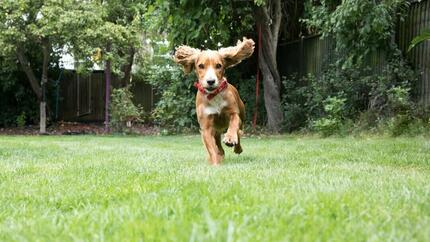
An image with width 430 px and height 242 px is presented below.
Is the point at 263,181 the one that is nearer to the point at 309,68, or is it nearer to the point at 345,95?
the point at 345,95

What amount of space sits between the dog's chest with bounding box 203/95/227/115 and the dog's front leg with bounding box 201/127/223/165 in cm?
18

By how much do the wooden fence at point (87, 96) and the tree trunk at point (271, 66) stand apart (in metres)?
9.74

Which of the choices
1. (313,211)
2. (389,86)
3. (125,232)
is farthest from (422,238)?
(389,86)

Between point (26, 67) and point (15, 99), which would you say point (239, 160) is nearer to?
point (26, 67)

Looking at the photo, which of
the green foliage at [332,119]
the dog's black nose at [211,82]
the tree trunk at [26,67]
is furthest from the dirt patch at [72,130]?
the dog's black nose at [211,82]

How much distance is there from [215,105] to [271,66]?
9.84 metres

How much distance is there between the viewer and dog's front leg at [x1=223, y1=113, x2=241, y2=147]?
5707 mm

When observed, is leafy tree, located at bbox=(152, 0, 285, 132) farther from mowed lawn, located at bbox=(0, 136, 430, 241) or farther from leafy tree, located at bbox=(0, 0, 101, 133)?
mowed lawn, located at bbox=(0, 136, 430, 241)

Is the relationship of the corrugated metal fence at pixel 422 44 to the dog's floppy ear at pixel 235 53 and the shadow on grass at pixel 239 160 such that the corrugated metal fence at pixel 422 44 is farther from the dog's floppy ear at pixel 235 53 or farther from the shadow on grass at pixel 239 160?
the dog's floppy ear at pixel 235 53

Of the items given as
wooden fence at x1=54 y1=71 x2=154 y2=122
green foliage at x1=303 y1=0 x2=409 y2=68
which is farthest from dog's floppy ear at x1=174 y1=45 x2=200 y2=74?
wooden fence at x1=54 y1=71 x2=154 y2=122

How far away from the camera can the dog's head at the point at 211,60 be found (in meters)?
5.92

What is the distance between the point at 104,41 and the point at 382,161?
13.2 m

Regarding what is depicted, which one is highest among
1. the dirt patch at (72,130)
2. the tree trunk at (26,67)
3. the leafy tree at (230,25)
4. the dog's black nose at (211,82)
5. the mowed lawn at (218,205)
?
the leafy tree at (230,25)

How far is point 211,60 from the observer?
6.02m
